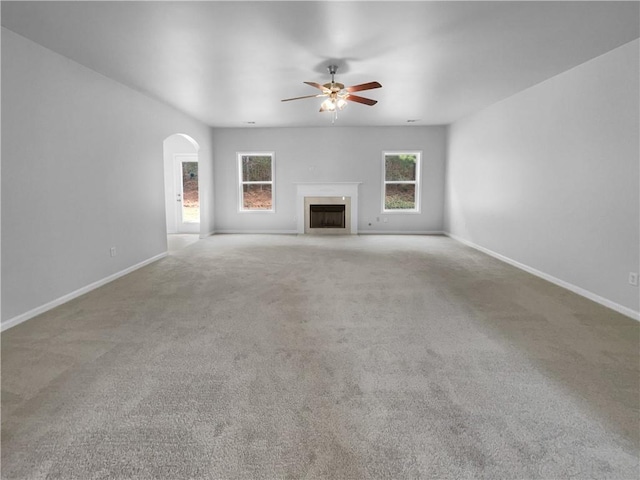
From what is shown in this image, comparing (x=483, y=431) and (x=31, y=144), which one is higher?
(x=31, y=144)

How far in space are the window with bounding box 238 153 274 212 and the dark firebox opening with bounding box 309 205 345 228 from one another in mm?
1011

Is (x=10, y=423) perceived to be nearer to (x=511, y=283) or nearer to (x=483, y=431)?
(x=483, y=431)

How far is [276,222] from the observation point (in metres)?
8.81

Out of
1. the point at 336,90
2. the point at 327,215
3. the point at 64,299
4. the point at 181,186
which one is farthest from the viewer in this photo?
the point at 181,186

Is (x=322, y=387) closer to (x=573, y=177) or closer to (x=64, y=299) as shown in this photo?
(x=64, y=299)

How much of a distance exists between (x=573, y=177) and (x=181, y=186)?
25.8 ft

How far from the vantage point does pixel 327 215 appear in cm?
873

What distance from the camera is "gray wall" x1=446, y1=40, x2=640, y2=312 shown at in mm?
3354

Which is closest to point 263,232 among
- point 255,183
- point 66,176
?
point 255,183

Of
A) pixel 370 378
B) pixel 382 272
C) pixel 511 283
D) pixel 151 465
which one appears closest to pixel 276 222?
pixel 382 272

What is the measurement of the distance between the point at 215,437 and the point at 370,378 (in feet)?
3.00

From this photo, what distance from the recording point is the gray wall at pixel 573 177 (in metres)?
3.35

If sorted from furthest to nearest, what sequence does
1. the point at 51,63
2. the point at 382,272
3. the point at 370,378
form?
1. the point at 382,272
2. the point at 51,63
3. the point at 370,378

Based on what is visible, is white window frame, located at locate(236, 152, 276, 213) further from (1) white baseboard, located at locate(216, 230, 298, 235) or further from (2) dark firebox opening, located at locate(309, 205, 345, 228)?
(2) dark firebox opening, located at locate(309, 205, 345, 228)
